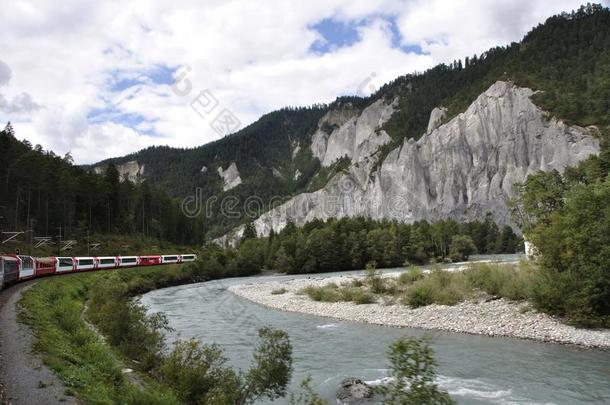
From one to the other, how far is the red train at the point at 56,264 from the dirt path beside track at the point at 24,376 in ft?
59.5

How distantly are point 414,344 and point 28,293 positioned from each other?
3023 centimetres

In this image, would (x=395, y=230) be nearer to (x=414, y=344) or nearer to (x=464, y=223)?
(x=464, y=223)

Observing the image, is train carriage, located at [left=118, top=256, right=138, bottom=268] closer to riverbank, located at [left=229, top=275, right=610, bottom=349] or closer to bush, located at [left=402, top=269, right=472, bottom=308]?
riverbank, located at [left=229, top=275, right=610, bottom=349]

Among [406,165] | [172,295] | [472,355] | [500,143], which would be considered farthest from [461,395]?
[406,165]

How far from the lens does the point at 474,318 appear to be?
35.3 metres

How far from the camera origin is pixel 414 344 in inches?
353

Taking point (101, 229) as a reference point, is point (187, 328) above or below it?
below

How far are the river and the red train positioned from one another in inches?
509

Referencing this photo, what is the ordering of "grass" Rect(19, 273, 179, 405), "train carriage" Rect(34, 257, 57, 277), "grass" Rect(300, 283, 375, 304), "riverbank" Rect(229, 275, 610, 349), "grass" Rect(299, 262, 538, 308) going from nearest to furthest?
"grass" Rect(19, 273, 179, 405), "riverbank" Rect(229, 275, 610, 349), "grass" Rect(299, 262, 538, 308), "grass" Rect(300, 283, 375, 304), "train carriage" Rect(34, 257, 57, 277)

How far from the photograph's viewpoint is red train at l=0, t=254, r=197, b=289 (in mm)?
37219

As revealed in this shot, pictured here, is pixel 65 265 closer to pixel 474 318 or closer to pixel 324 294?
pixel 324 294

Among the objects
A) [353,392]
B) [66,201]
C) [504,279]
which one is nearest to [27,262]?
[353,392]

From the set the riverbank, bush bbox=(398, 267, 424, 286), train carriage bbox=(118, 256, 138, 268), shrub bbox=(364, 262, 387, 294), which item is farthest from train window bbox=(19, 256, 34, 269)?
bush bbox=(398, 267, 424, 286)

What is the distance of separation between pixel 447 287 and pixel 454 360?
1860 centimetres
